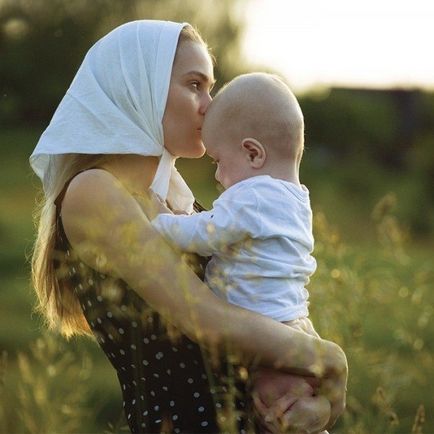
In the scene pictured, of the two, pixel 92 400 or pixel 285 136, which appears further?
pixel 92 400

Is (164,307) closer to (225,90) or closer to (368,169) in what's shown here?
(225,90)

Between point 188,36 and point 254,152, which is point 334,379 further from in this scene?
point 188,36

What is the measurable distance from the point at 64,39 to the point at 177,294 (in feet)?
63.9

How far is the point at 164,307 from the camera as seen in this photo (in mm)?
2959

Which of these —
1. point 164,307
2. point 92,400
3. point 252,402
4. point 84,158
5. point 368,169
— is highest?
point 84,158

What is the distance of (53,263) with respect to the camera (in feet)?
10.8

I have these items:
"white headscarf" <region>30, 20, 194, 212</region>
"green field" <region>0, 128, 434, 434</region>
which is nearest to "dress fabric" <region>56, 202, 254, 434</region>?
"green field" <region>0, 128, 434, 434</region>

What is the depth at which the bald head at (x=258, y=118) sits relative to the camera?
312 cm

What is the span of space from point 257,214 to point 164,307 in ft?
1.04

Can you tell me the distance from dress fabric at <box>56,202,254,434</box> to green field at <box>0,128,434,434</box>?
13 centimetres

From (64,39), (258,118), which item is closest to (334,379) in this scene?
(258,118)

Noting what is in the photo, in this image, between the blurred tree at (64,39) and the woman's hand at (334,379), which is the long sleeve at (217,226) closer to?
the woman's hand at (334,379)

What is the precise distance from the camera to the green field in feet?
10.6

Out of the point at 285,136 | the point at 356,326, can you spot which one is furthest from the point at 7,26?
the point at 356,326
